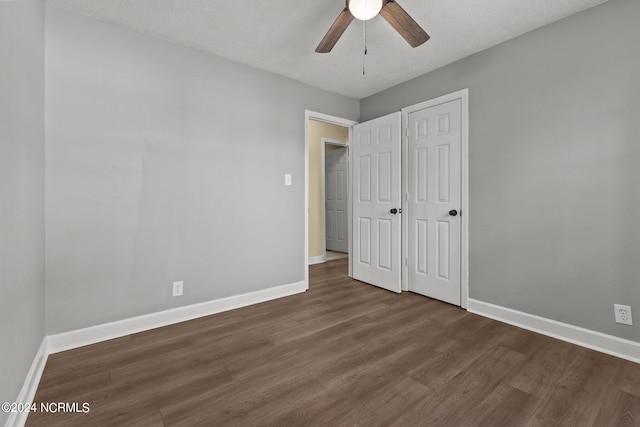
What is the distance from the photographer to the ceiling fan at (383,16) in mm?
1646

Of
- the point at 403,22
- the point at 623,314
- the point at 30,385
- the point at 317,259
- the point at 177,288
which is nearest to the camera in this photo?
the point at 30,385

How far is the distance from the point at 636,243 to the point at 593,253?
0.75 feet

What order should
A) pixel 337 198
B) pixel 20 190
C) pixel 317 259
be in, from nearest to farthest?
pixel 20 190
pixel 317 259
pixel 337 198

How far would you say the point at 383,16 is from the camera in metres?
1.74

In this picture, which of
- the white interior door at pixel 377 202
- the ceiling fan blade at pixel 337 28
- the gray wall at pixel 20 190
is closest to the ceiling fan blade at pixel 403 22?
the ceiling fan blade at pixel 337 28

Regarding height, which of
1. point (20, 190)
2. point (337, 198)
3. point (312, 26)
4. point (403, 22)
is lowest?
point (20, 190)

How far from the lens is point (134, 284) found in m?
2.32

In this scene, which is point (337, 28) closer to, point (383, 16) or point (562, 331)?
point (383, 16)

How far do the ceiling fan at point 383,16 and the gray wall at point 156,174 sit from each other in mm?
1359

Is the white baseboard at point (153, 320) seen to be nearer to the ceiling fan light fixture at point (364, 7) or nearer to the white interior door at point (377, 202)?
the white interior door at point (377, 202)

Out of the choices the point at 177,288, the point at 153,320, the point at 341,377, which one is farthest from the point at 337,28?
the point at 153,320

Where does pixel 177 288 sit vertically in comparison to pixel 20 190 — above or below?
below

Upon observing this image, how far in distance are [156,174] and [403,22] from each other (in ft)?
7.30

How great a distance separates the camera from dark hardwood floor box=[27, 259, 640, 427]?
1.38 metres
